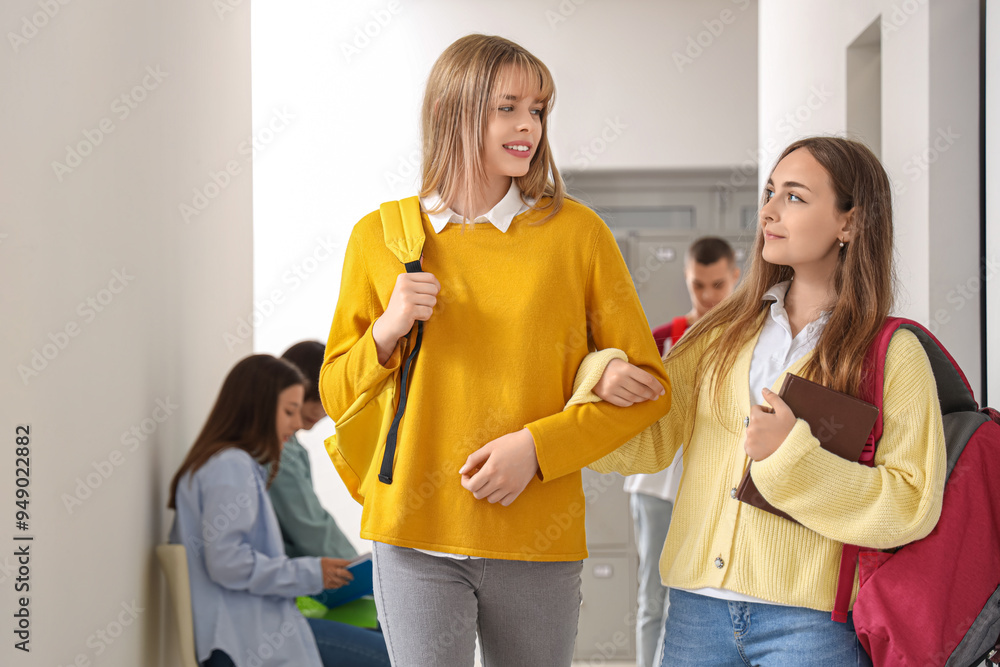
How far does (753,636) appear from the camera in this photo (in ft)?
4.37

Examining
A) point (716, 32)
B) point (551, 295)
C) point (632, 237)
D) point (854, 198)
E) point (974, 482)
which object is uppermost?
point (716, 32)

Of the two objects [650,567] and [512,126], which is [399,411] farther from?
[650,567]

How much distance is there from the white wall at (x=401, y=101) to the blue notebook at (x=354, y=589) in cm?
239

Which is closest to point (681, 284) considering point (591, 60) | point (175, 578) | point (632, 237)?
point (632, 237)

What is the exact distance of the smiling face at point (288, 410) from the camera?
8.96ft

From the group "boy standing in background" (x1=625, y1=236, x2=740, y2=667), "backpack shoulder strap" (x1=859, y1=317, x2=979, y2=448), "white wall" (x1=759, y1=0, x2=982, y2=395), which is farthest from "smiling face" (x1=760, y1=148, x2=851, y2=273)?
"boy standing in background" (x1=625, y1=236, x2=740, y2=667)

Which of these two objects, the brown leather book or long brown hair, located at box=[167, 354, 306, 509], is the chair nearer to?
long brown hair, located at box=[167, 354, 306, 509]

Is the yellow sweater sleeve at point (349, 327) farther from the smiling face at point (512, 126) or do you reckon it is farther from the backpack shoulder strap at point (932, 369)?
the backpack shoulder strap at point (932, 369)

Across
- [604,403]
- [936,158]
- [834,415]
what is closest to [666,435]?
[604,403]

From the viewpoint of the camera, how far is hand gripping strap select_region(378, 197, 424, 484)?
138cm

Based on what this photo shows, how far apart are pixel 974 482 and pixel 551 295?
0.70 meters

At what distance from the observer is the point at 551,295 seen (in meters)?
1.40

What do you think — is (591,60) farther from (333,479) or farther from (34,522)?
(34,522)

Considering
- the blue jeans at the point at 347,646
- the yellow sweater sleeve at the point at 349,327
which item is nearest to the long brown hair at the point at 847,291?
the yellow sweater sleeve at the point at 349,327
